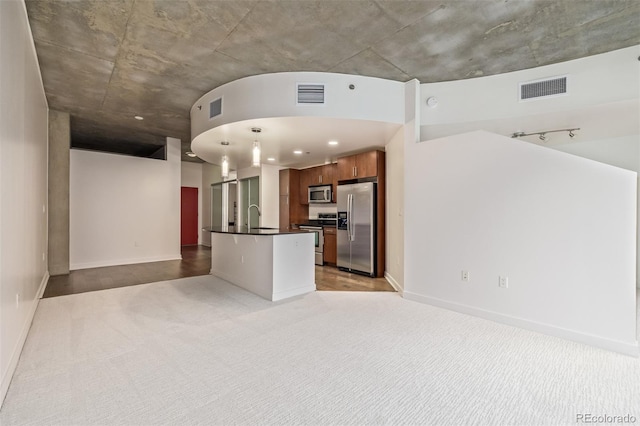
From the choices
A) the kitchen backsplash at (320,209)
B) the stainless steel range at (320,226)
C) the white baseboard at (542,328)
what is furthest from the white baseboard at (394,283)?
the kitchen backsplash at (320,209)

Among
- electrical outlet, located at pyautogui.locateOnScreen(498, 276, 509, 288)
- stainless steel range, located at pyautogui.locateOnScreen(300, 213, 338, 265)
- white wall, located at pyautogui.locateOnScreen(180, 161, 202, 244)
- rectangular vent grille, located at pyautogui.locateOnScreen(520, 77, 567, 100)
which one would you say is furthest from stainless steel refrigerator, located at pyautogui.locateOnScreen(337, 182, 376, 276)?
white wall, located at pyautogui.locateOnScreen(180, 161, 202, 244)

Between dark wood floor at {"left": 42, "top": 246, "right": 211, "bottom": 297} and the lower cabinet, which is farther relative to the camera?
the lower cabinet

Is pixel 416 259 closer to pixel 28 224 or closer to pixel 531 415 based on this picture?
pixel 531 415

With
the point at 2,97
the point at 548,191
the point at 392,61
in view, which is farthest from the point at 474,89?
the point at 2,97

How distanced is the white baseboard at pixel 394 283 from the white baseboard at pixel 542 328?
35 cm

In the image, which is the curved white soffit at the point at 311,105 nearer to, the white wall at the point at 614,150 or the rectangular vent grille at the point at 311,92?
the rectangular vent grille at the point at 311,92

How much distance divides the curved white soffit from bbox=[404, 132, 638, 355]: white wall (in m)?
0.82

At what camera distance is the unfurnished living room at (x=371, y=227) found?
6.41 ft

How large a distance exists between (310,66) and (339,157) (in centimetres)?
272

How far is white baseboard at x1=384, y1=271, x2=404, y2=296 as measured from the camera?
4.29m

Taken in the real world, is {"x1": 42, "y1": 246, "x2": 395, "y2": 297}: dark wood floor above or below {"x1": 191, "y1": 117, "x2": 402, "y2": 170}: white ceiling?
below

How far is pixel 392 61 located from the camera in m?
3.47

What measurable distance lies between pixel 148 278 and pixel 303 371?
421 centimetres

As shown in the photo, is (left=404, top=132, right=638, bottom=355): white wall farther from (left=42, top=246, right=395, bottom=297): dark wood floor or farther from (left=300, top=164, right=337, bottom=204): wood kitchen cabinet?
(left=300, top=164, right=337, bottom=204): wood kitchen cabinet
